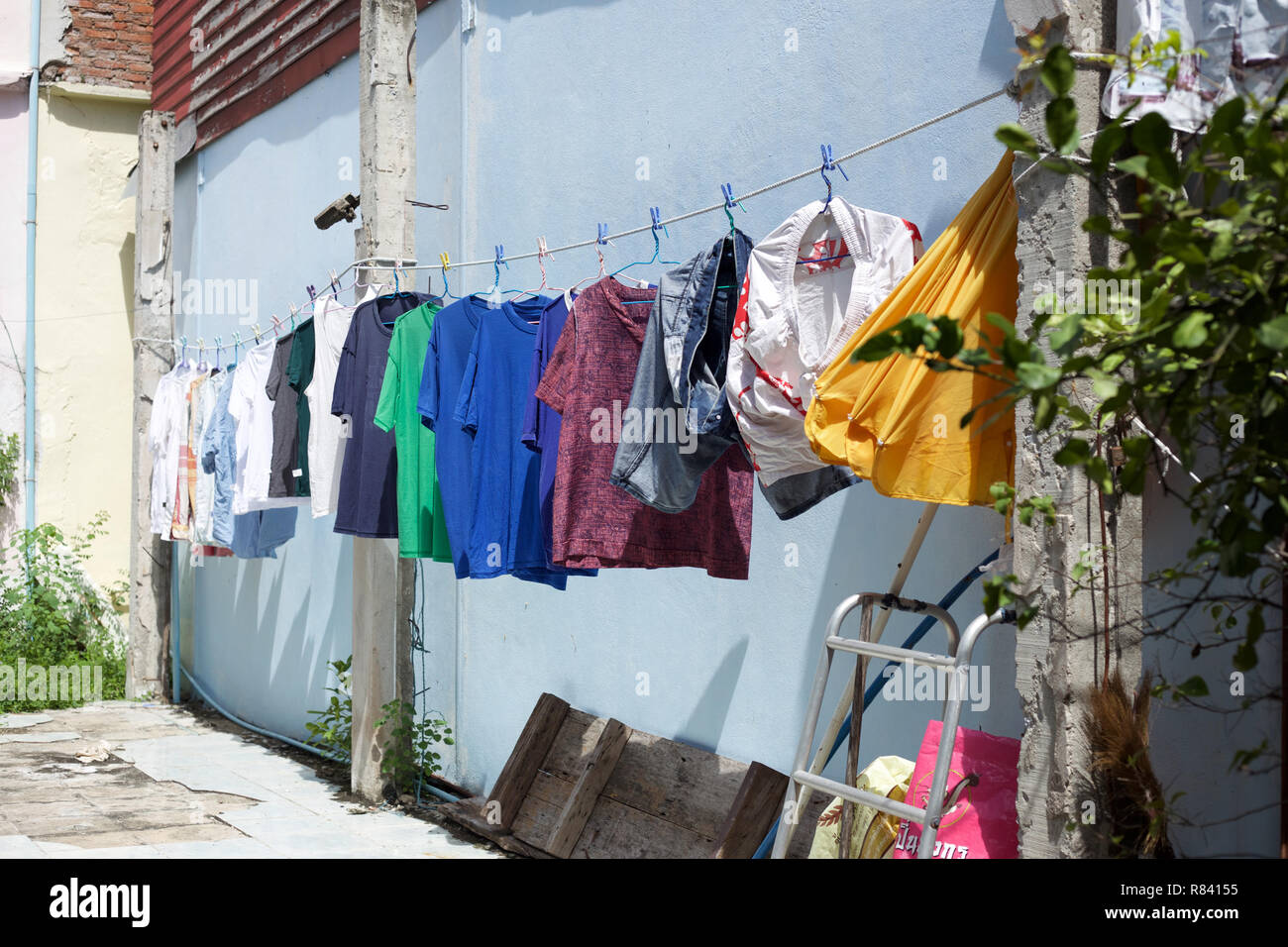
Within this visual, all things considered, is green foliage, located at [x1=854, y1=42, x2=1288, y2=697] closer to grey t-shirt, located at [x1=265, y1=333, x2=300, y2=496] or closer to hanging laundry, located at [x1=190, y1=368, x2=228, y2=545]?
grey t-shirt, located at [x1=265, y1=333, x2=300, y2=496]

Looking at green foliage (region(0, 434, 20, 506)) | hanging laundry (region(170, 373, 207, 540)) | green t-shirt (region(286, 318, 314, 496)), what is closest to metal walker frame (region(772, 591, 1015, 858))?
green t-shirt (region(286, 318, 314, 496))

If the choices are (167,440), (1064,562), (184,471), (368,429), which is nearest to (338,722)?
(184,471)

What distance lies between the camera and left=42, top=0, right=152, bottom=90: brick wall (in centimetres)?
1017

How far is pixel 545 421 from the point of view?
4.21 meters

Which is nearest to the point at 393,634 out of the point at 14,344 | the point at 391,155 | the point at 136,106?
the point at 391,155

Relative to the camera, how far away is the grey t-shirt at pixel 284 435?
597 centimetres

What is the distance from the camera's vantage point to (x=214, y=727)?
8.33 metres

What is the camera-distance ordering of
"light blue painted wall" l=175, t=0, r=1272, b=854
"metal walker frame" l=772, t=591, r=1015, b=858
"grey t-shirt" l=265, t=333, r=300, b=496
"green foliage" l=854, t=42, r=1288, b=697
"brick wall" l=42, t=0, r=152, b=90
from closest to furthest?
"green foliage" l=854, t=42, r=1288, b=697 → "metal walker frame" l=772, t=591, r=1015, b=858 → "light blue painted wall" l=175, t=0, r=1272, b=854 → "grey t-shirt" l=265, t=333, r=300, b=496 → "brick wall" l=42, t=0, r=152, b=90

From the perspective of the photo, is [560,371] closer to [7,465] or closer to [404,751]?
[404,751]

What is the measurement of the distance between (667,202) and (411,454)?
135 centimetres

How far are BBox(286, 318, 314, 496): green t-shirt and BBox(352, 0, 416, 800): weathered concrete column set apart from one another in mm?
400

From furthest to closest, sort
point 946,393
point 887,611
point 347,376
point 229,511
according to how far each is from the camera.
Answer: point 229,511, point 347,376, point 887,611, point 946,393

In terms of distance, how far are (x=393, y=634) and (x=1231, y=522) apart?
188 inches

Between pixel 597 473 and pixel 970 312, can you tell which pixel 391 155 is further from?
pixel 970 312
